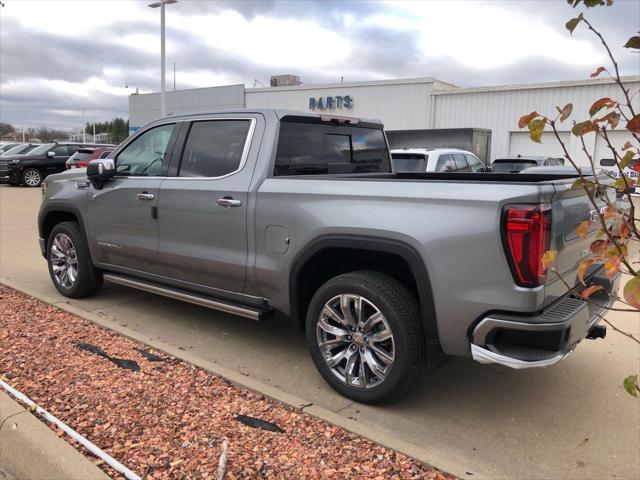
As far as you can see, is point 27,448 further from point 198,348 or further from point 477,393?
point 477,393

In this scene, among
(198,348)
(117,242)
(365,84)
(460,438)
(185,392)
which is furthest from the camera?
(365,84)

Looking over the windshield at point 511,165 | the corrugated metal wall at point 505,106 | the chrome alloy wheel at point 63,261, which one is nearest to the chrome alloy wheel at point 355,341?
the chrome alloy wheel at point 63,261

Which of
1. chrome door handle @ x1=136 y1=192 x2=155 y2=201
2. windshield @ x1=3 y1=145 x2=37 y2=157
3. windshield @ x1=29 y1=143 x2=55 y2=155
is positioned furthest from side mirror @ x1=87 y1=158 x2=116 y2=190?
windshield @ x1=3 y1=145 x2=37 y2=157

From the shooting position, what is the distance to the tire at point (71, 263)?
5.58m

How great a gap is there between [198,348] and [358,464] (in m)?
2.06

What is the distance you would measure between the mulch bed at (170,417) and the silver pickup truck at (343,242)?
1.76 ft

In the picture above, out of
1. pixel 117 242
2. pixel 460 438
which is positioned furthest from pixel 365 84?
pixel 460 438

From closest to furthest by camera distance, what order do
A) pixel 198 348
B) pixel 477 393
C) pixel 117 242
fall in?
pixel 477 393 < pixel 198 348 < pixel 117 242

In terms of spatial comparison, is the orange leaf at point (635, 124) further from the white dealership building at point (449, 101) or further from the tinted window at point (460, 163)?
the white dealership building at point (449, 101)

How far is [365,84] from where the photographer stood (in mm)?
27484

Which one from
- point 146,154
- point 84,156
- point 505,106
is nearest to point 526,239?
point 146,154

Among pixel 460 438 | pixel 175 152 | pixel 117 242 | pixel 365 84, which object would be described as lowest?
pixel 460 438

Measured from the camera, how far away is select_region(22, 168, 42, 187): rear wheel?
2167 cm

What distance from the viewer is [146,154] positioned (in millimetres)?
5051
